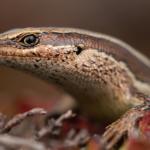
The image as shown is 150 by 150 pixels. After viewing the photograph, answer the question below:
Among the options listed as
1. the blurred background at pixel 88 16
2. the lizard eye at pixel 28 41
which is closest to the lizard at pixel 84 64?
the lizard eye at pixel 28 41

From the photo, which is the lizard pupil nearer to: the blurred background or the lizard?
the lizard

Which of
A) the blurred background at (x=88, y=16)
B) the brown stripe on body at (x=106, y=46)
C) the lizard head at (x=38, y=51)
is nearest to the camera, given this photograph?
the lizard head at (x=38, y=51)

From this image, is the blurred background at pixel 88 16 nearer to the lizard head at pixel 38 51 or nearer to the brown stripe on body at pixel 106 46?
the brown stripe on body at pixel 106 46

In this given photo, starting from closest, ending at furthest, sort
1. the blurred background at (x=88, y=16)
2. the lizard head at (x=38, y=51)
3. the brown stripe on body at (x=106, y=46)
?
the lizard head at (x=38, y=51) < the brown stripe on body at (x=106, y=46) < the blurred background at (x=88, y=16)

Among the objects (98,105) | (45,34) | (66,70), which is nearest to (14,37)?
(45,34)

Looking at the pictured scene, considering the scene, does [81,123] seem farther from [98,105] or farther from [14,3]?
[14,3]

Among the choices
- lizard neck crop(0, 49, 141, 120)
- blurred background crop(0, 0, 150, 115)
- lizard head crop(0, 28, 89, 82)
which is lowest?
lizard neck crop(0, 49, 141, 120)

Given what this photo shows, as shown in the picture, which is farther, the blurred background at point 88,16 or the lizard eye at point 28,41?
the blurred background at point 88,16

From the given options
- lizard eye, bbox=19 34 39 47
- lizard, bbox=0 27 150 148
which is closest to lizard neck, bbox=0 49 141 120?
lizard, bbox=0 27 150 148
